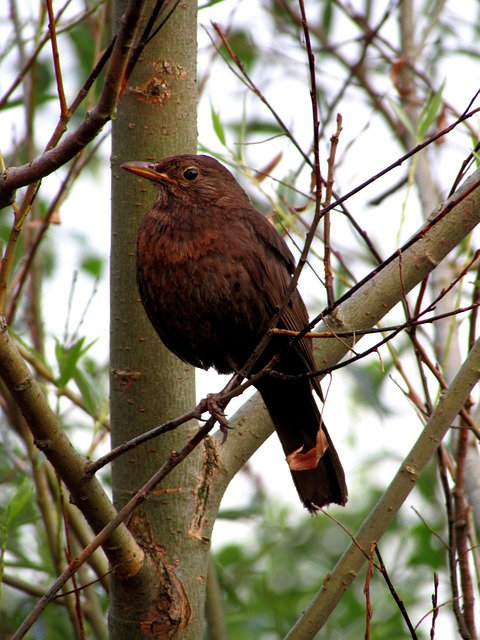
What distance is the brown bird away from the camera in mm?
3113

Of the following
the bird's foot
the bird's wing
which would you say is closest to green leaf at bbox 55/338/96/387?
the bird's foot

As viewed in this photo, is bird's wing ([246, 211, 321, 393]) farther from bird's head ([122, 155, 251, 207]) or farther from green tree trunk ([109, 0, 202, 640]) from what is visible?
green tree trunk ([109, 0, 202, 640])

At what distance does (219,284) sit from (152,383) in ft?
1.41

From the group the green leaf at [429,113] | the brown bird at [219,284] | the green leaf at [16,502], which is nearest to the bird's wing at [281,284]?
the brown bird at [219,284]

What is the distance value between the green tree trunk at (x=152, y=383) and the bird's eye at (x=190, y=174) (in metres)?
0.18

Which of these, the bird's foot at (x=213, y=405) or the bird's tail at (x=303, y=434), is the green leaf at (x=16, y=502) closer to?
the bird's foot at (x=213, y=405)

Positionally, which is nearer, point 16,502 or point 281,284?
point 16,502

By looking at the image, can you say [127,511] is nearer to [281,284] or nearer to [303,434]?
[281,284]

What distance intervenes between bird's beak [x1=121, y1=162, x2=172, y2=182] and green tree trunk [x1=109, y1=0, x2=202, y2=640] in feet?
0.11

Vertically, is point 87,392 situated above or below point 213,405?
above

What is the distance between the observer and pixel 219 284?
3.12 m

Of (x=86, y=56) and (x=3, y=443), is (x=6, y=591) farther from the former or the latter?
(x=86, y=56)

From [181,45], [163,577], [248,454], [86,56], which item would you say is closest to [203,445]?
[248,454]

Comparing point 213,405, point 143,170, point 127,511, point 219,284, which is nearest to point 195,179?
point 143,170
